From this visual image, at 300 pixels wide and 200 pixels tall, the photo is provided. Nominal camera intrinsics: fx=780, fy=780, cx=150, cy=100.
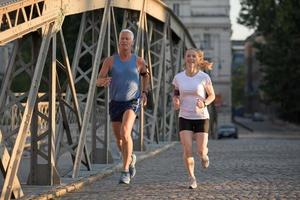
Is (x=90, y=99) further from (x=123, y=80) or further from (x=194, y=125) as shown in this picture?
(x=194, y=125)

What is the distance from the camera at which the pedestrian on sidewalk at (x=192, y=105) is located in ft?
33.5

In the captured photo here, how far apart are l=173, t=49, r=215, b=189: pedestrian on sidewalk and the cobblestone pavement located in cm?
50

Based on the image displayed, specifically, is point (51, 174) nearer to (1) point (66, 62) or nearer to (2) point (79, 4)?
(1) point (66, 62)

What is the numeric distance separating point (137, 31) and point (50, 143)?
825 cm

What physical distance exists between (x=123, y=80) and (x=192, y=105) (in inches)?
41.2

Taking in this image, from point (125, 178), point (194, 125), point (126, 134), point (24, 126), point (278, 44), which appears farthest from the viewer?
point (278, 44)

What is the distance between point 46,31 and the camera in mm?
9727

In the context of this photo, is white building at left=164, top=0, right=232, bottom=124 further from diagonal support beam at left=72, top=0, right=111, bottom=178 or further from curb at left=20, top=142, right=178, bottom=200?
curb at left=20, top=142, right=178, bottom=200

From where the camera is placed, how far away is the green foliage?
5328 cm

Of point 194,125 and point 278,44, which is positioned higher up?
point 278,44

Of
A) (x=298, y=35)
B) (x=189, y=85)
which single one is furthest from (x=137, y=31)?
(x=298, y=35)

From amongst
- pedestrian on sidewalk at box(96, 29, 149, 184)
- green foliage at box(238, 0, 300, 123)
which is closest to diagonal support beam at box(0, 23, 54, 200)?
pedestrian on sidewalk at box(96, 29, 149, 184)

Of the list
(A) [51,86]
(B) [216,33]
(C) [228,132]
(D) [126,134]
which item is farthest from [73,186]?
(B) [216,33]

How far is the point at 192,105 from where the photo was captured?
404 inches
